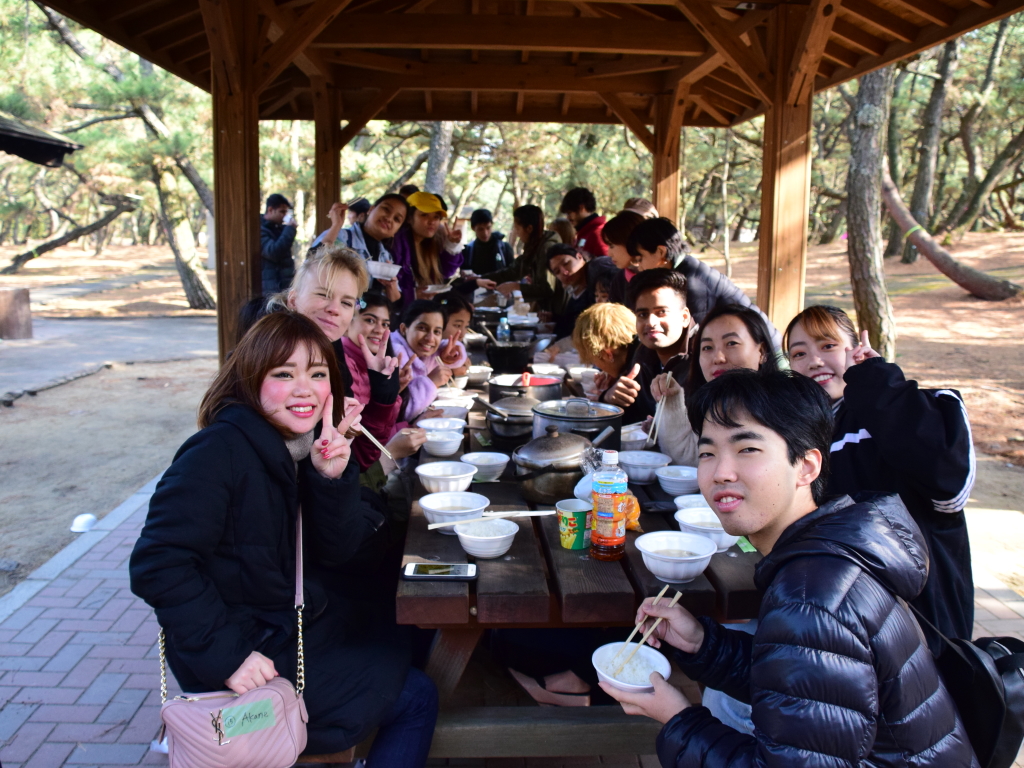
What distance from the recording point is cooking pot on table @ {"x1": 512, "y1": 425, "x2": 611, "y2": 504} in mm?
2488

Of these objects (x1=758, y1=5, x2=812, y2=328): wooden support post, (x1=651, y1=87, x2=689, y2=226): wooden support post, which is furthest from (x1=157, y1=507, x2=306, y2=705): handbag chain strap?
(x1=651, y1=87, x2=689, y2=226): wooden support post

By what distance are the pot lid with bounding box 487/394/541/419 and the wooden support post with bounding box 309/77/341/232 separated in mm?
5465

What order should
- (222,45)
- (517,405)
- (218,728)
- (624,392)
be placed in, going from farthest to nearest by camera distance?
1. (222,45)
2. (624,392)
3. (517,405)
4. (218,728)

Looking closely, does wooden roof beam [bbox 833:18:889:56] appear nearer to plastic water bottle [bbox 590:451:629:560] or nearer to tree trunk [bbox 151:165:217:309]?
plastic water bottle [bbox 590:451:629:560]

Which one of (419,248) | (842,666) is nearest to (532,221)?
(419,248)

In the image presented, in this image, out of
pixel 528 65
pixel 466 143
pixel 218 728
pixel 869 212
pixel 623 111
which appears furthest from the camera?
pixel 466 143

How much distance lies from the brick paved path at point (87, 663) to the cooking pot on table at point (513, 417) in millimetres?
1234

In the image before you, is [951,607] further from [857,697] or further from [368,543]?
[368,543]

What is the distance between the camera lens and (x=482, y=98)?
959 cm

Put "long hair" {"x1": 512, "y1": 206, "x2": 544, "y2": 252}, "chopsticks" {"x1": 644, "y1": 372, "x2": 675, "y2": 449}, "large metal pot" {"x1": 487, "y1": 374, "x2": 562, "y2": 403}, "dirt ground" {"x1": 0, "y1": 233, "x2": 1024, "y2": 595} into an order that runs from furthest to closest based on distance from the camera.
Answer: "long hair" {"x1": 512, "y1": 206, "x2": 544, "y2": 252} < "dirt ground" {"x1": 0, "y1": 233, "x2": 1024, "y2": 595} < "large metal pot" {"x1": 487, "y1": 374, "x2": 562, "y2": 403} < "chopsticks" {"x1": 644, "y1": 372, "x2": 675, "y2": 449}

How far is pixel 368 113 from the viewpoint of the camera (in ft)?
27.4

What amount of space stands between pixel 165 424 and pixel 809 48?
621 cm

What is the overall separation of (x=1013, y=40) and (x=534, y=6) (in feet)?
63.9

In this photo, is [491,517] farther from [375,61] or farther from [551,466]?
[375,61]
